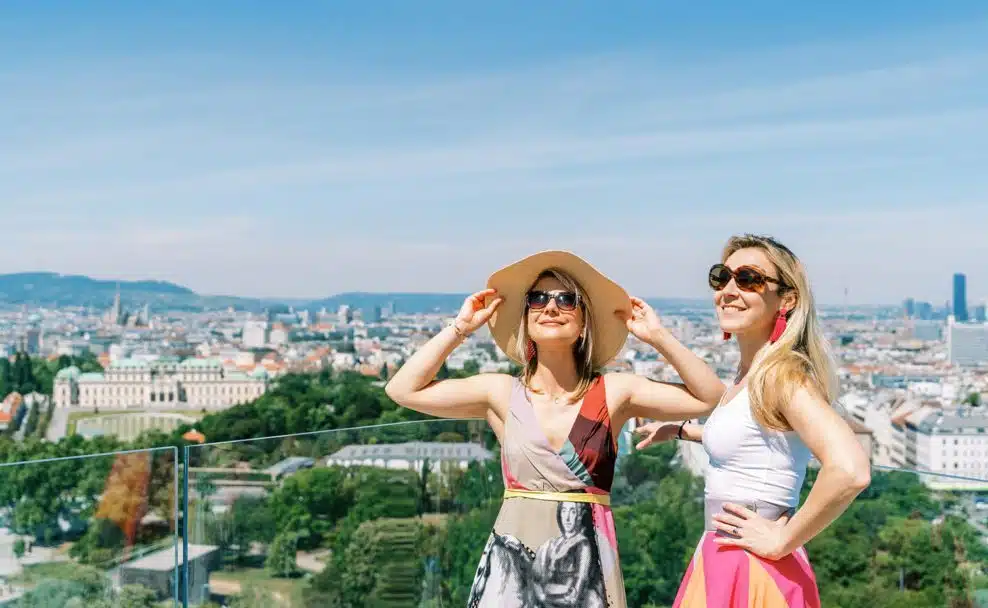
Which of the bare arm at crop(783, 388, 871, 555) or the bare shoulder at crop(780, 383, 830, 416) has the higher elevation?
the bare shoulder at crop(780, 383, 830, 416)

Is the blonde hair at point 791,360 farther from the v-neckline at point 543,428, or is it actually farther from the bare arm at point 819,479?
the v-neckline at point 543,428

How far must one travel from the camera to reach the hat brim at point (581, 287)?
2275 millimetres

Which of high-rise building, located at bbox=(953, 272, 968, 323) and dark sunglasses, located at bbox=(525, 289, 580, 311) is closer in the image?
dark sunglasses, located at bbox=(525, 289, 580, 311)

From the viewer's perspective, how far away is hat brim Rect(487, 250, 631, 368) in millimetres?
Result: 2275

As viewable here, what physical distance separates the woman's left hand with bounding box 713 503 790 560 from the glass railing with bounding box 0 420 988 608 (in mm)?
1267

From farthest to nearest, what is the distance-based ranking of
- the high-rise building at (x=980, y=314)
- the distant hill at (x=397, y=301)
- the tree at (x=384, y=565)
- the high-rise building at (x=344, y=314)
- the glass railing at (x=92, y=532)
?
the high-rise building at (x=980, y=314), the high-rise building at (x=344, y=314), the distant hill at (x=397, y=301), the tree at (x=384, y=565), the glass railing at (x=92, y=532)

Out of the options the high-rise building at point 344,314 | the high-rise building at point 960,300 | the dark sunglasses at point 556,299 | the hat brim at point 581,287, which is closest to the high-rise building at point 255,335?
the high-rise building at point 344,314

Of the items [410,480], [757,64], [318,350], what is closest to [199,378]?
[318,350]

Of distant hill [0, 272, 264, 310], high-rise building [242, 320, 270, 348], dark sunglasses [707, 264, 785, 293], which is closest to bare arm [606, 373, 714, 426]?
dark sunglasses [707, 264, 785, 293]

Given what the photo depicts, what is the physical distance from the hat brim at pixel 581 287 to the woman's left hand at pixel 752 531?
0.55 meters

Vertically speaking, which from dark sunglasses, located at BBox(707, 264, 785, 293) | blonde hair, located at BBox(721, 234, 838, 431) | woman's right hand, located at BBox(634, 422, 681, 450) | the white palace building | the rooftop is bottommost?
the white palace building

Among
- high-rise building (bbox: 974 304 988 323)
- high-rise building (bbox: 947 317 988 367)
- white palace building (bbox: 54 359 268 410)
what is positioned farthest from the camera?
high-rise building (bbox: 974 304 988 323)

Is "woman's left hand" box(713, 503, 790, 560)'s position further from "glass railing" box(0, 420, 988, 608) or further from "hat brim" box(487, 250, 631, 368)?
"glass railing" box(0, 420, 988, 608)

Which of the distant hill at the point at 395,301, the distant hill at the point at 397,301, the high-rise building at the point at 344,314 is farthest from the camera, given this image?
the high-rise building at the point at 344,314
